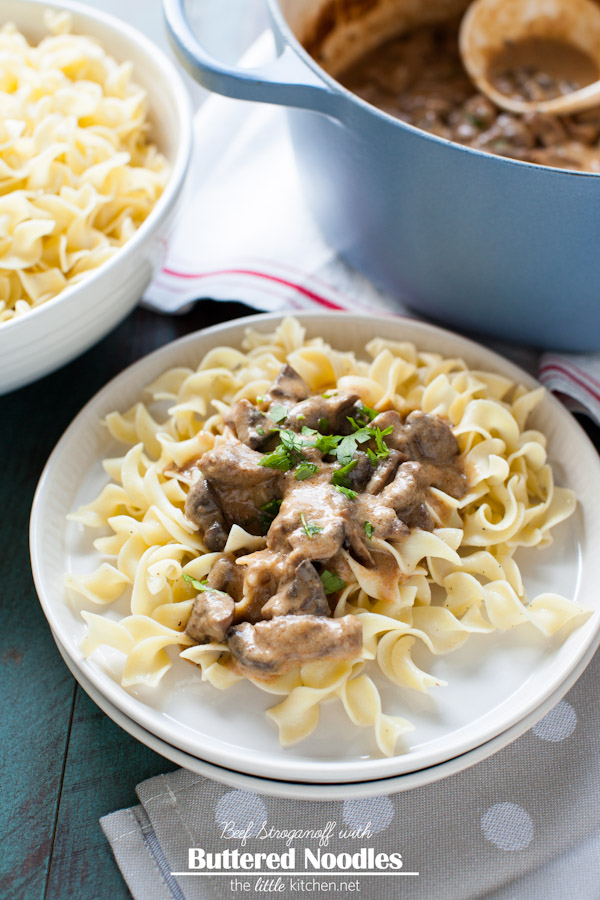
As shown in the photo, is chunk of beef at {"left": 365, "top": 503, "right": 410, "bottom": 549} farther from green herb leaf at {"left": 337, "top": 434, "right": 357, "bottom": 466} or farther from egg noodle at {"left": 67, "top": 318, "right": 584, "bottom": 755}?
green herb leaf at {"left": 337, "top": 434, "right": 357, "bottom": 466}

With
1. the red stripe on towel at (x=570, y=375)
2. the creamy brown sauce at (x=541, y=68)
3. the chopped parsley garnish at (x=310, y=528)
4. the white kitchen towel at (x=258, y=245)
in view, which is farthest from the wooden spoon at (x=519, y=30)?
the chopped parsley garnish at (x=310, y=528)

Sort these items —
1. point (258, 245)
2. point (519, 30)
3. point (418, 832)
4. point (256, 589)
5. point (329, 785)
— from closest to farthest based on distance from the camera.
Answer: point (329, 785), point (418, 832), point (256, 589), point (258, 245), point (519, 30)

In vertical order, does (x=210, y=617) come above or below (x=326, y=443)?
below

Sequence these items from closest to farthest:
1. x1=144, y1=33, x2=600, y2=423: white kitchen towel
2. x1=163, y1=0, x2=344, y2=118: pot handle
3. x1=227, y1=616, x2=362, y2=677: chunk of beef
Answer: x1=227, y1=616, x2=362, y2=677: chunk of beef → x1=163, y1=0, x2=344, y2=118: pot handle → x1=144, y1=33, x2=600, y2=423: white kitchen towel

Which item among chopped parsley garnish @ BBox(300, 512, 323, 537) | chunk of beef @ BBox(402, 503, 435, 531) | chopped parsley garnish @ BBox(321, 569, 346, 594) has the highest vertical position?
chopped parsley garnish @ BBox(300, 512, 323, 537)

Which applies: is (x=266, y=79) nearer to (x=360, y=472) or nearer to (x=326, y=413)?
(x=326, y=413)

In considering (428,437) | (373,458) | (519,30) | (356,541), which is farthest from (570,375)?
(519,30)

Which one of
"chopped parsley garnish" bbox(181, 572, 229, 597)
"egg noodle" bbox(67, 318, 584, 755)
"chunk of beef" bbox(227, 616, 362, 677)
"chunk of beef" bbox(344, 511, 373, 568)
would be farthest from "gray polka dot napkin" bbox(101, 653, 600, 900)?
"chunk of beef" bbox(344, 511, 373, 568)
